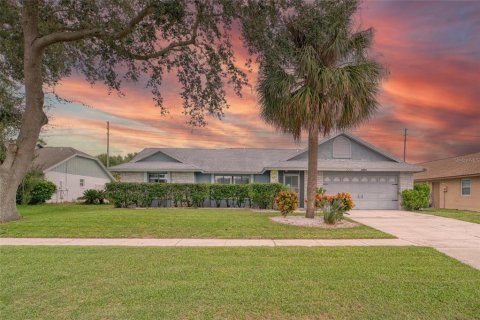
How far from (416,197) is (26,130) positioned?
21.4m

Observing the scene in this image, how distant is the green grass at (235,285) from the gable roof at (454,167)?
21704 mm

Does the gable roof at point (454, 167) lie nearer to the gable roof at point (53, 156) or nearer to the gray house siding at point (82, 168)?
the gray house siding at point (82, 168)

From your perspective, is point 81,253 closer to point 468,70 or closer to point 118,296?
point 118,296

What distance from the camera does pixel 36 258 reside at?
7.50 meters

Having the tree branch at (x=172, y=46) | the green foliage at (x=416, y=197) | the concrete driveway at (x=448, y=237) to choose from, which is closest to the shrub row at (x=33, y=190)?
the tree branch at (x=172, y=46)

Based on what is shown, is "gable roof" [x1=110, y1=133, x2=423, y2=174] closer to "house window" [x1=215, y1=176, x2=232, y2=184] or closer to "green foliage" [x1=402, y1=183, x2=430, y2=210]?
"house window" [x1=215, y1=176, x2=232, y2=184]

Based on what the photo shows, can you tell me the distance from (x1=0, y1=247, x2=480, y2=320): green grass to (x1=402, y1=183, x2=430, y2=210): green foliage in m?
15.4

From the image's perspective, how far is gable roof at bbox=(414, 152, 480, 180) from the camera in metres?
26.2

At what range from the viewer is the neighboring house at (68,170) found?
31.1 m

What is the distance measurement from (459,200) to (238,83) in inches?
889

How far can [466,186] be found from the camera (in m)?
26.7

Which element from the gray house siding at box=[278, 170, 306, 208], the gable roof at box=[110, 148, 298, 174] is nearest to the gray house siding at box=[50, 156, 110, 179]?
the gable roof at box=[110, 148, 298, 174]

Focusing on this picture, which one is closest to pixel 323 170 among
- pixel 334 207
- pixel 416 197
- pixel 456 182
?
pixel 416 197

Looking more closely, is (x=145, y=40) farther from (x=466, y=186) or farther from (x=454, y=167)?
(x=454, y=167)
